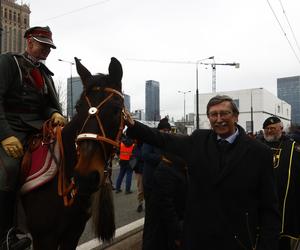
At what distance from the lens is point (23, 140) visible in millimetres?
4133

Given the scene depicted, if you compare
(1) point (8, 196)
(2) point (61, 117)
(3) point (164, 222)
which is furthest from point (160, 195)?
(1) point (8, 196)

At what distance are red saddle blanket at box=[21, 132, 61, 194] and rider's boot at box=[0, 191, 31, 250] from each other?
16 cm

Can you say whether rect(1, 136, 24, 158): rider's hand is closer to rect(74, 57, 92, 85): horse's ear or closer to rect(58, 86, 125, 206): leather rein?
rect(58, 86, 125, 206): leather rein

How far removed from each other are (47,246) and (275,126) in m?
3.65

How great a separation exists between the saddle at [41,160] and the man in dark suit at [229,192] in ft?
4.68

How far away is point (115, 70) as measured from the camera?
362 cm

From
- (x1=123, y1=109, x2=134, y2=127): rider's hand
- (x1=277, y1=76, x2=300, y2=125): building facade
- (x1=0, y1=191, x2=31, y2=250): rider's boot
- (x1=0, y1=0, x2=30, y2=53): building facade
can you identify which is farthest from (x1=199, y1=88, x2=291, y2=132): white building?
(x1=123, y1=109, x2=134, y2=127): rider's hand

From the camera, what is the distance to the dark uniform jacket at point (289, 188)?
5.32 metres

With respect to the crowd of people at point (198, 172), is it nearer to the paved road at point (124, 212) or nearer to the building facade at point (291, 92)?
the paved road at point (124, 212)

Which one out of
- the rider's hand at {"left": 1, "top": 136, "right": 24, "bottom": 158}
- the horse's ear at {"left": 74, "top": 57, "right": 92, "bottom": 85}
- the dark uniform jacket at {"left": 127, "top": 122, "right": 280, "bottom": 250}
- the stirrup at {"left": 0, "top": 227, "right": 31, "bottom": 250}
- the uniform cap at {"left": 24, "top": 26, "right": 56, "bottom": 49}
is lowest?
the stirrup at {"left": 0, "top": 227, "right": 31, "bottom": 250}

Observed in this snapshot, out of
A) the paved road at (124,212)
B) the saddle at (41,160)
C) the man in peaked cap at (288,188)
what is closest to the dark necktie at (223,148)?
the saddle at (41,160)

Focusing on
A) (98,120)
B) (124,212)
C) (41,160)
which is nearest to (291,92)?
(124,212)

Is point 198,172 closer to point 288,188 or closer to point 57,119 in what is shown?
point 57,119

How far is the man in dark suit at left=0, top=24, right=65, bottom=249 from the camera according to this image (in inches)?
152
